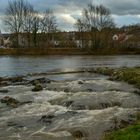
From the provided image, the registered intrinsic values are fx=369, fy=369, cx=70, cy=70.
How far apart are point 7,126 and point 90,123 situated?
3.73 meters

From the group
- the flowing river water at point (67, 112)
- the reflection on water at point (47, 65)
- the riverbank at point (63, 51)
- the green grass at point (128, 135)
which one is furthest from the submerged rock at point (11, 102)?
the riverbank at point (63, 51)

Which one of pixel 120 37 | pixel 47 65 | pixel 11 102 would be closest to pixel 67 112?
pixel 11 102

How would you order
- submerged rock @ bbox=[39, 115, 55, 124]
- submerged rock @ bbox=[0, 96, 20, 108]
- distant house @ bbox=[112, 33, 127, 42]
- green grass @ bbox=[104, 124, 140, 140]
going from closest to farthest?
green grass @ bbox=[104, 124, 140, 140], submerged rock @ bbox=[39, 115, 55, 124], submerged rock @ bbox=[0, 96, 20, 108], distant house @ bbox=[112, 33, 127, 42]

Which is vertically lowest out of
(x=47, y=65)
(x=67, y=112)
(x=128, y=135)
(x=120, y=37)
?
(x=47, y=65)

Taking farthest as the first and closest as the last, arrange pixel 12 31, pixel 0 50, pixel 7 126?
pixel 12 31 → pixel 0 50 → pixel 7 126

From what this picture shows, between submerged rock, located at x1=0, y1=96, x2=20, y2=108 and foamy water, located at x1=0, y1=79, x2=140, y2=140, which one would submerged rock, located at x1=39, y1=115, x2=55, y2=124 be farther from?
submerged rock, located at x1=0, y1=96, x2=20, y2=108

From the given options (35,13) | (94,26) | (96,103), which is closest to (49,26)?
(35,13)

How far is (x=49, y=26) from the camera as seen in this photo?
11125 cm

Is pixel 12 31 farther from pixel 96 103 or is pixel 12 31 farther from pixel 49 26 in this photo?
pixel 96 103

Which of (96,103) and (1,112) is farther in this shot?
(96,103)

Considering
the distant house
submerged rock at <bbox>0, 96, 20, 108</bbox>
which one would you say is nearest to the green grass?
submerged rock at <bbox>0, 96, 20, 108</bbox>

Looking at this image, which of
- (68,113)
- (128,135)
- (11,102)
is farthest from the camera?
(11,102)

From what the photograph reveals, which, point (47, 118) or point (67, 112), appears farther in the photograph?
point (67, 112)

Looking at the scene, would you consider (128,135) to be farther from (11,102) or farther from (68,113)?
(11,102)
